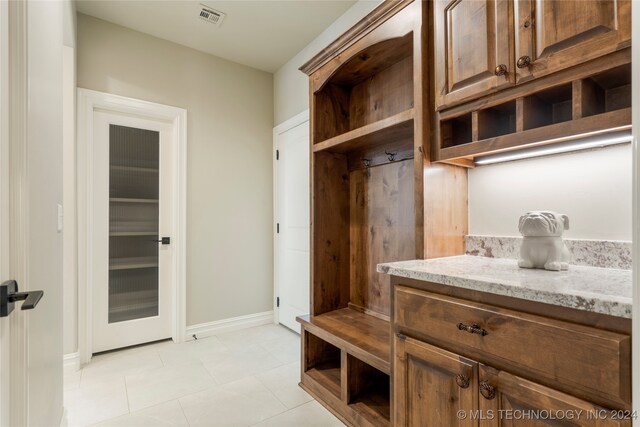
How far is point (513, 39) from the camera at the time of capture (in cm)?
125

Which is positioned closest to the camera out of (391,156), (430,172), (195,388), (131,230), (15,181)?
(15,181)

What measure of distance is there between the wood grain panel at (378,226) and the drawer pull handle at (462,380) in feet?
3.00

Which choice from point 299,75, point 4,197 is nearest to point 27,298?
point 4,197

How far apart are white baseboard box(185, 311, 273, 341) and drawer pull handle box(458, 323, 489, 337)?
2.69 m

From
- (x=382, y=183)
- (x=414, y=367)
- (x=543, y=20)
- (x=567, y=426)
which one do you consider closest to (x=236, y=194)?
(x=382, y=183)

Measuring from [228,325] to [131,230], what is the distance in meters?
1.31

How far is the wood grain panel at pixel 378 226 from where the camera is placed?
2.01 meters

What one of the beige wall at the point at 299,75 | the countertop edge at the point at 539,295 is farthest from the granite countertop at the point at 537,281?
the beige wall at the point at 299,75

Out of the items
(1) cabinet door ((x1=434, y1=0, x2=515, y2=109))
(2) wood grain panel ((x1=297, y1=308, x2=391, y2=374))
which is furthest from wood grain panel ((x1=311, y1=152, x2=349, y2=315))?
(1) cabinet door ((x1=434, y1=0, x2=515, y2=109))

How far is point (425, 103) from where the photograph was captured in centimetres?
155

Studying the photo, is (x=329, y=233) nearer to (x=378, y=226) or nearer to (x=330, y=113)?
(x=378, y=226)

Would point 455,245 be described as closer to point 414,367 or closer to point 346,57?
point 414,367

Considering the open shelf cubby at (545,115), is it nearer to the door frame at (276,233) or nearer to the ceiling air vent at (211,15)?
the ceiling air vent at (211,15)

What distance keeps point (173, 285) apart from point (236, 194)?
3.51ft
